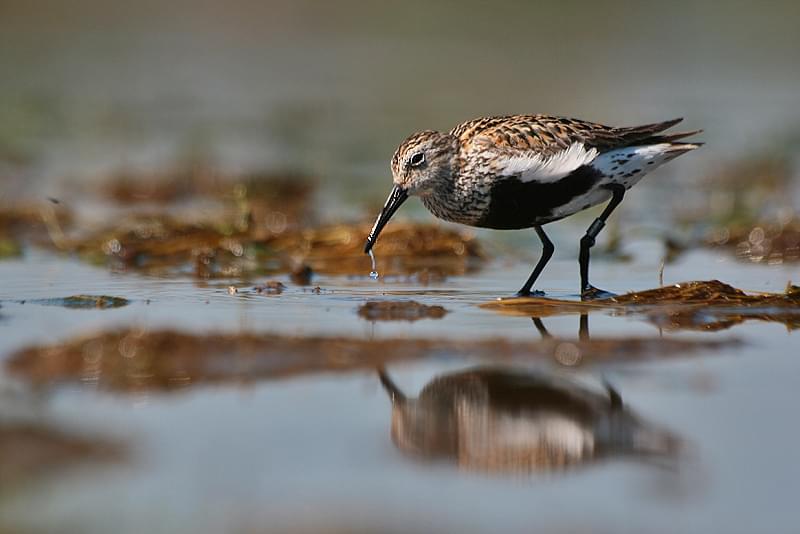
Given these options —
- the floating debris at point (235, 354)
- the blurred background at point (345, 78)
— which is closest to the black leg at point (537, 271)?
the floating debris at point (235, 354)

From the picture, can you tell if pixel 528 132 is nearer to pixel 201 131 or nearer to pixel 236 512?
pixel 236 512

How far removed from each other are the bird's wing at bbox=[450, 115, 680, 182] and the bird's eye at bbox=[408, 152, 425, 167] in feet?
0.89

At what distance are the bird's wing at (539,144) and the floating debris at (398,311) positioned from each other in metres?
1.15

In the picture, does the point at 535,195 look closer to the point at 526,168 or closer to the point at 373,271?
the point at 526,168

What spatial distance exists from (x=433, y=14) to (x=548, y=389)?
26.7 m

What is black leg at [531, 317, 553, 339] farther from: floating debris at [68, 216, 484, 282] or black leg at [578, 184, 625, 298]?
floating debris at [68, 216, 484, 282]

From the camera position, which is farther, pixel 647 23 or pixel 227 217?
pixel 647 23

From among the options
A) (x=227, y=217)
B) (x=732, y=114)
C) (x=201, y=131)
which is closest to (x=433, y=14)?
(x=732, y=114)

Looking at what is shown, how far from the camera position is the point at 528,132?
335 inches

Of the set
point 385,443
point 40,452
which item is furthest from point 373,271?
point 40,452

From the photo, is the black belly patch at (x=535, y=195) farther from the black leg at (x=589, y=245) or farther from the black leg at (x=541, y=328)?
the black leg at (x=541, y=328)

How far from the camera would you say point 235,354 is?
616 centimetres

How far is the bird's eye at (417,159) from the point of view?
8.70 metres

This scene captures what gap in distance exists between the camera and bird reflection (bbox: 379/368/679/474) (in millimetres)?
4770
